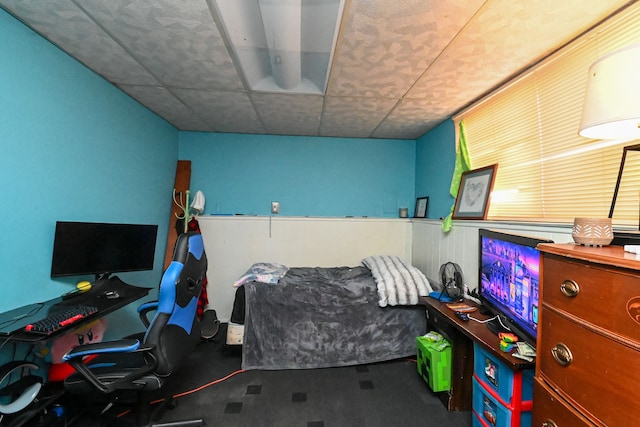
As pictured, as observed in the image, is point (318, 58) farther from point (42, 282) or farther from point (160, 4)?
point (42, 282)

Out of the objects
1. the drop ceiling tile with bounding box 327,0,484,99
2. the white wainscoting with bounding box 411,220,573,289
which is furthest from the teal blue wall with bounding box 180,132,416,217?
the drop ceiling tile with bounding box 327,0,484,99

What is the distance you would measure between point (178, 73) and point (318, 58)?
1.11m

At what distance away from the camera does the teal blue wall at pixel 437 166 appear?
2.94 m

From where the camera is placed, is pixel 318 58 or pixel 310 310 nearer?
pixel 318 58

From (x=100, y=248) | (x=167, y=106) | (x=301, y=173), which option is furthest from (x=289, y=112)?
(x=100, y=248)

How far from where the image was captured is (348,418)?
6.09 ft

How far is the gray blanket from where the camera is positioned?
Result: 2473 mm

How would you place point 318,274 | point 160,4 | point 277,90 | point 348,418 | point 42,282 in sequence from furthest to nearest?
point 318,274 → point 277,90 → point 348,418 → point 42,282 → point 160,4

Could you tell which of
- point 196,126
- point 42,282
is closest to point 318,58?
point 196,126

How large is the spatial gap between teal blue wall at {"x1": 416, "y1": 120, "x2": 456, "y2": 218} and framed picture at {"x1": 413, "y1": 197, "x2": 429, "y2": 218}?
0.18 feet

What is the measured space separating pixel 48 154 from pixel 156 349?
1.50 meters

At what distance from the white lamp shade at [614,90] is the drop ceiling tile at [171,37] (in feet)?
5.66

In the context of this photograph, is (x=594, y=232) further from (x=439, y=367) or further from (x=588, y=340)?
(x=439, y=367)

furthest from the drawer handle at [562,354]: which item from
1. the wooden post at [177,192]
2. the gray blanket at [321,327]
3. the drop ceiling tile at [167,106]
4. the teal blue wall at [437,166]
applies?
the wooden post at [177,192]
